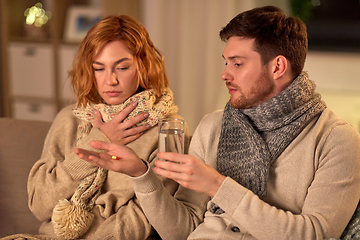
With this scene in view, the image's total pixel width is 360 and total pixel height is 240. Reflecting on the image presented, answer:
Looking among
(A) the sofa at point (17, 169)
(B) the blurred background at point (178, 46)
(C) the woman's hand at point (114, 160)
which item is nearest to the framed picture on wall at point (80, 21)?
(B) the blurred background at point (178, 46)

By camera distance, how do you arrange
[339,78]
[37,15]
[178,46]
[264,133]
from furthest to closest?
[37,15]
[178,46]
[339,78]
[264,133]

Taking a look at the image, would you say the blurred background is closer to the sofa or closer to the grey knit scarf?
the sofa

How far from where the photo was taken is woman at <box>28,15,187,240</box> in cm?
144

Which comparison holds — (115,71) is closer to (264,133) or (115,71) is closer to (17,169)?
(264,133)

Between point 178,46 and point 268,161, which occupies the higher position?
point 178,46

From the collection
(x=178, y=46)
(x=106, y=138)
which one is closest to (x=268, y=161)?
(x=106, y=138)

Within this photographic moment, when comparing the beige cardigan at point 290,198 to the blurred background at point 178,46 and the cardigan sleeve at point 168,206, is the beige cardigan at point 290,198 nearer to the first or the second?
the cardigan sleeve at point 168,206

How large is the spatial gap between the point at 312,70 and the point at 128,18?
80.5 inches

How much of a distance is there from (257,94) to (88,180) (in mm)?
716

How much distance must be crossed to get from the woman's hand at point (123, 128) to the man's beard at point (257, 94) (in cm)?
38

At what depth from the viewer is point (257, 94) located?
134cm

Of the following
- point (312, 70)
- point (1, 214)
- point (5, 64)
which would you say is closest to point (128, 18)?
point (1, 214)

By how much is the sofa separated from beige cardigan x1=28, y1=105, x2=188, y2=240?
0.78 ft

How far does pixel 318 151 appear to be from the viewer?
1.25 meters
